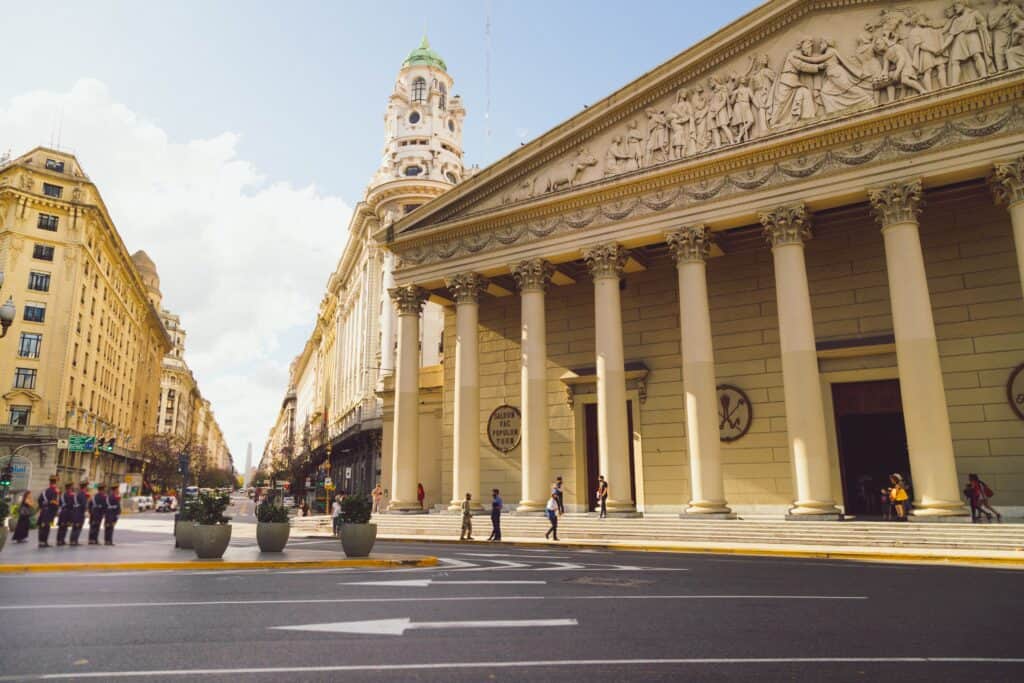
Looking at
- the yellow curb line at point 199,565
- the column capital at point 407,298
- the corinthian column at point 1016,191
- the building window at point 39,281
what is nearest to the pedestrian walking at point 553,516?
the yellow curb line at point 199,565

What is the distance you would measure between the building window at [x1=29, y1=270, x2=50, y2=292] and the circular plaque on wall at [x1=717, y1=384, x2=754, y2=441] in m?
53.5

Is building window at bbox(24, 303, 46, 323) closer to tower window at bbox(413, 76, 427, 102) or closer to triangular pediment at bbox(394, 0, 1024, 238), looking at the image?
tower window at bbox(413, 76, 427, 102)

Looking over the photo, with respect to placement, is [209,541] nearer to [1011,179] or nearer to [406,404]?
[406,404]

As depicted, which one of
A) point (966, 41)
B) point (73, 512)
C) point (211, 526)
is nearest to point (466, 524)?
point (211, 526)

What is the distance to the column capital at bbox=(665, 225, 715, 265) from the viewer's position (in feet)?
76.4

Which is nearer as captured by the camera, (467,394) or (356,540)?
(356,540)

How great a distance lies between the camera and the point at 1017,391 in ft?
68.3

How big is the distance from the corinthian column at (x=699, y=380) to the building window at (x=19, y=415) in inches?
1993

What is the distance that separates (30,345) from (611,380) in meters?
49.5

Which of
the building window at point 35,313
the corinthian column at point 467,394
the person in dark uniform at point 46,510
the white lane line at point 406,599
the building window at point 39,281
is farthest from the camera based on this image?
the building window at point 39,281

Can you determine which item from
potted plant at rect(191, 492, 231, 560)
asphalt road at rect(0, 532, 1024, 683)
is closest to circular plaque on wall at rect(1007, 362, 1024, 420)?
asphalt road at rect(0, 532, 1024, 683)

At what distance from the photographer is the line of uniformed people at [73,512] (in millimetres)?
18047

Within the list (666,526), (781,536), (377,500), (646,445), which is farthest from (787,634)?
(377,500)

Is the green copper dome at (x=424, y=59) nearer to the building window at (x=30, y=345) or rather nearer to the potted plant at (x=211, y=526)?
the building window at (x=30, y=345)
